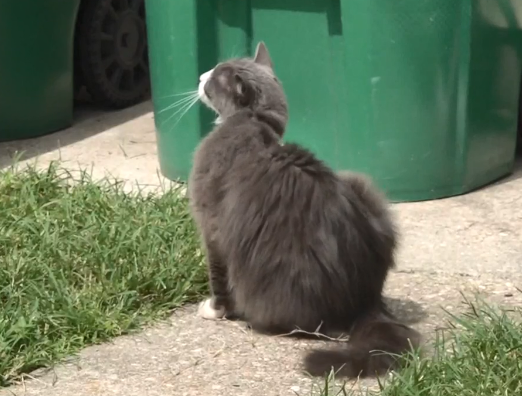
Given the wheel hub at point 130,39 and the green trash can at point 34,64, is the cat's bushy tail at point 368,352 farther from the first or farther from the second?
the wheel hub at point 130,39

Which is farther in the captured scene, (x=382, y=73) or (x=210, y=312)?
(x=382, y=73)

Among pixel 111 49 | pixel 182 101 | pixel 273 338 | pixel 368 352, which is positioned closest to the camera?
pixel 368 352

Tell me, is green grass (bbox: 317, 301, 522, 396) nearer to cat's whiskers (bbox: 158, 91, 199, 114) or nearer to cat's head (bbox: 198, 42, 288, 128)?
cat's head (bbox: 198, 42, 288, 128)

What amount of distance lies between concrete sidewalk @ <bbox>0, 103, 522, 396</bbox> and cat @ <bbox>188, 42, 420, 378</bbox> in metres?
0.14

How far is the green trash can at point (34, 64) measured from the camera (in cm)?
547

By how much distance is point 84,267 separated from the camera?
11.9 ft

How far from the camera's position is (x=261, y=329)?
3295 mm

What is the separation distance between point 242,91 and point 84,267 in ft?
2.94

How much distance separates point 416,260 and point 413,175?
608 millimetres

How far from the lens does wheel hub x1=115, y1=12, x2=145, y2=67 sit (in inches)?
235

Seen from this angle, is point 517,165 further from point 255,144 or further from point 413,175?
point 255,144

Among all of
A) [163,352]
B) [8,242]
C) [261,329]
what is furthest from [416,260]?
[8,242]

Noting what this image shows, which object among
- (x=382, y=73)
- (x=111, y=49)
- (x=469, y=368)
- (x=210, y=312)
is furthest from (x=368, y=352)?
(x=111, y=49)

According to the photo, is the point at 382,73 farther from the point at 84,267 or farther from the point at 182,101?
the point at 84,267
